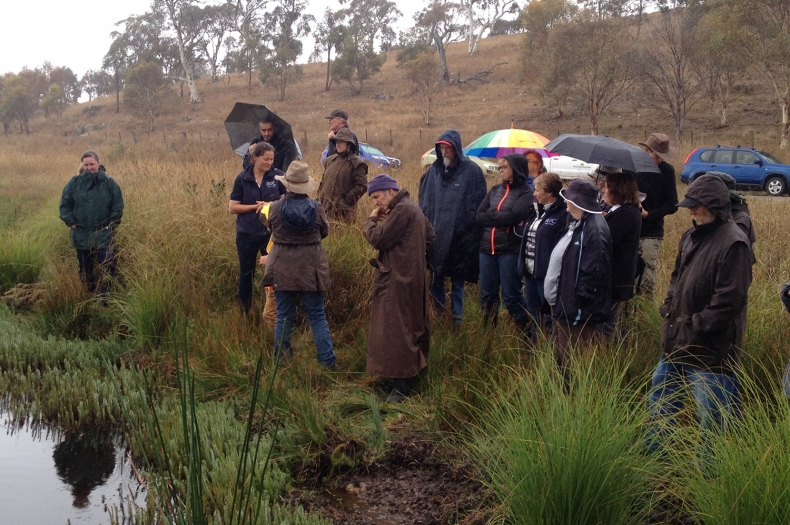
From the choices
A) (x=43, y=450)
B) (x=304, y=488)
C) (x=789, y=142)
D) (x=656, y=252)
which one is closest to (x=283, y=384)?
(x=304, y=488)

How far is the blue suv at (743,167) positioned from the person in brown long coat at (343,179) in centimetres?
1703

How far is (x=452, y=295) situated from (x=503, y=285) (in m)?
0.58

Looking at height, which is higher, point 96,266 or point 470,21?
point 470,21

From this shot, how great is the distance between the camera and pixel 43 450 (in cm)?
552

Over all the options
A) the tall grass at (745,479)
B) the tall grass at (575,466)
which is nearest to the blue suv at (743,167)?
the tall grass at (575,466)

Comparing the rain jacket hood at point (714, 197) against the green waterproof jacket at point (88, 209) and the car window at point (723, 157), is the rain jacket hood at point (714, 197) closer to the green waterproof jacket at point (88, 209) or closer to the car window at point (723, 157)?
the green waterproof jacket at point (88, 209)

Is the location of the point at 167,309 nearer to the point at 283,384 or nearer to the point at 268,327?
the point at 268,327

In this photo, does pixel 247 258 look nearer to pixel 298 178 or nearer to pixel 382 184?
pixel 298 178

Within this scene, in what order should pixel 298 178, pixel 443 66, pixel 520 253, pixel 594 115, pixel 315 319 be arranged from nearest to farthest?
pixel 520 253 < pixel 298 178 < pixel 315 319 < pixel 594 115 < pixel 443 66

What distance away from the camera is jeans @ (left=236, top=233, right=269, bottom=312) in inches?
290

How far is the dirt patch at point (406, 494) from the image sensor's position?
418 cm

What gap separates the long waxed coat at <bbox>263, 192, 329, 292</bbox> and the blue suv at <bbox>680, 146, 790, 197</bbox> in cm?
1872

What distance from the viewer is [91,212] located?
334 inches

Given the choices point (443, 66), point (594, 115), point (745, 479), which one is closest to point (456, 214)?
point (745, 479)
